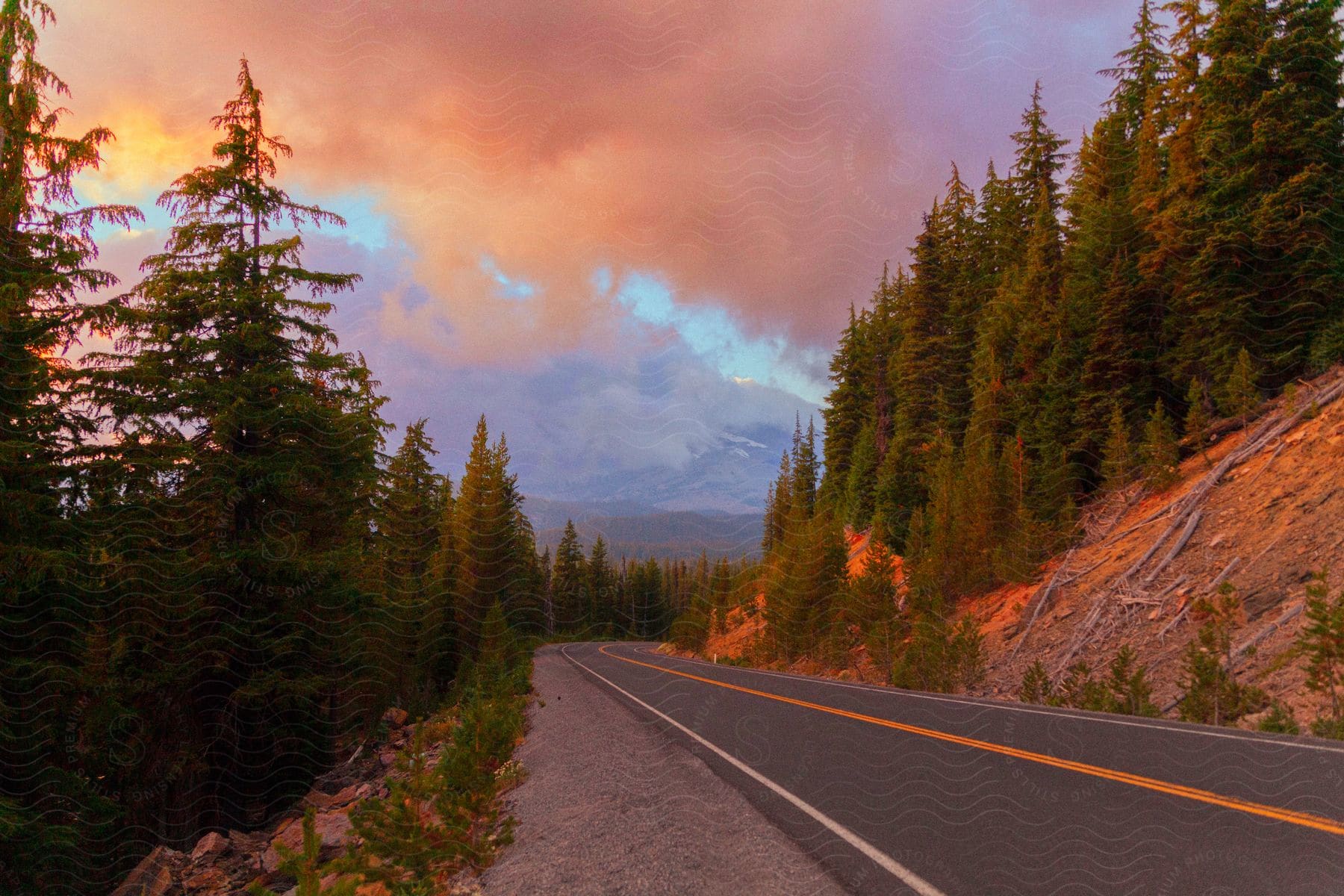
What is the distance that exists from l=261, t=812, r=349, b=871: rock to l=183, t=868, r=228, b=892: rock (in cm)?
67

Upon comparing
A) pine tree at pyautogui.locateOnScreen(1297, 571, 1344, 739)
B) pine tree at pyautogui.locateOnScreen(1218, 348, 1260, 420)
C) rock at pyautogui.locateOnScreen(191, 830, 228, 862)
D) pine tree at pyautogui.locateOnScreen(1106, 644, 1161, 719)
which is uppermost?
pine tree at pyautogui.locateOnScreen(1218, 348, 1260, 420)

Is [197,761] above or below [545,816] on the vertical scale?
below

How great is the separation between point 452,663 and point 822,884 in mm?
36495

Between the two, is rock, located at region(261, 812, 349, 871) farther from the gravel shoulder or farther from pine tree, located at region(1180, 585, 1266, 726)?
pine tree, located at region(1180, 585, 1266, 726)

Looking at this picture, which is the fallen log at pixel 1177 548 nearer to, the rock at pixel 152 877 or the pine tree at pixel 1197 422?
the pine tree at pixel 1197 422

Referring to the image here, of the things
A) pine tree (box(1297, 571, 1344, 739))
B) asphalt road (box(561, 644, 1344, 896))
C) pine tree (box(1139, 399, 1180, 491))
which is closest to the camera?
asphalt road (box(561, 644, 1344, 896))

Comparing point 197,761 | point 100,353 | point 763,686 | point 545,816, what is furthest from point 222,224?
point 763,686

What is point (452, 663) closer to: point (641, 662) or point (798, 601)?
point (641, 662)

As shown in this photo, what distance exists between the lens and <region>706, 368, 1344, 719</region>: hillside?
43.0 feet

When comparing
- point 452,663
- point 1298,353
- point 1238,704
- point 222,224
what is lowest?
point 452,663

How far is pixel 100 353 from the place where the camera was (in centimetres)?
1377

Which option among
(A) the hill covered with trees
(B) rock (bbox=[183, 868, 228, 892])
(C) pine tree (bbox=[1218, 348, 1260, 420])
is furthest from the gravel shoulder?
(C) pine tree (bbox=[1218, 348, 1260, 420])

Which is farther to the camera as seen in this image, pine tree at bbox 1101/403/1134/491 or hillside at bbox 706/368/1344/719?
pine tree at bbox 1101/403/1134/491

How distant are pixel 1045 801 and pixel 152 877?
14.6m
